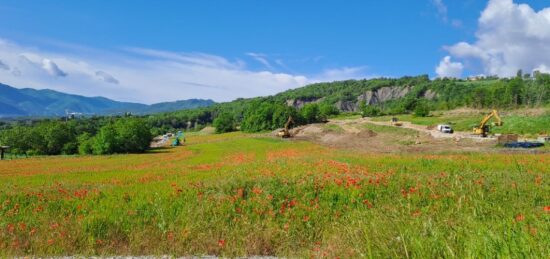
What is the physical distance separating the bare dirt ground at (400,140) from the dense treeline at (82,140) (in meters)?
39.7

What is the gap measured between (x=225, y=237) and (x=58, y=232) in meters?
4.59

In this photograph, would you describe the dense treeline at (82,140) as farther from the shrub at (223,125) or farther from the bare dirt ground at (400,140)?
the shrub at (223,125)

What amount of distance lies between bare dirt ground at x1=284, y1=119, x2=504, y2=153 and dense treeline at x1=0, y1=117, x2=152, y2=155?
3966 centimetres

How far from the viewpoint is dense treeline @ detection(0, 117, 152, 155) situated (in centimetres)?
8500

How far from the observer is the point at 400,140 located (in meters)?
56.7

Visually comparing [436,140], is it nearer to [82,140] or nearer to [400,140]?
[400,140]

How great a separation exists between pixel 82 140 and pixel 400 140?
82.8 m

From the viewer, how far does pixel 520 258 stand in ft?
10.6

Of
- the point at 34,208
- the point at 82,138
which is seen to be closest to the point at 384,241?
the point at 34,208

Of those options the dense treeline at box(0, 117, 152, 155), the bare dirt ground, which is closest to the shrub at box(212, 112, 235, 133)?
the dense treeline at box(0, 117, 152, 155)

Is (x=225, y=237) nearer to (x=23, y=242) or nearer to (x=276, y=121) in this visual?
(x=23, y=242)

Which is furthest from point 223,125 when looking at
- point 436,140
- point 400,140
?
point 436,140

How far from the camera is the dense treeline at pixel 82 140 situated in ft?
279

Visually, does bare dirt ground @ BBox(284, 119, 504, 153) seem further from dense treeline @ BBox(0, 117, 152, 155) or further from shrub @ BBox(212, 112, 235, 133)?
shrub @ BBox(212, 112, 235, 133)
